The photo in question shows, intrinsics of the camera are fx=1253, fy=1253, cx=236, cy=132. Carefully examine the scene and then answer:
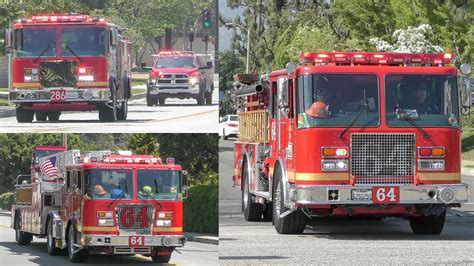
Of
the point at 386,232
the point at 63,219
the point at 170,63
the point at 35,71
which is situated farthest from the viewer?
the point at 386,232

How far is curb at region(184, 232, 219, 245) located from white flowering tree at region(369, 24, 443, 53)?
31690 millimetres

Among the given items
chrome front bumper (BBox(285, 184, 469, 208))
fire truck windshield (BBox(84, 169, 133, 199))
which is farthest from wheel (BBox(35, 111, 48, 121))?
chrome front bumper (BBox(285, 184, 469, 208))

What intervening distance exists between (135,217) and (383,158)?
3.94m

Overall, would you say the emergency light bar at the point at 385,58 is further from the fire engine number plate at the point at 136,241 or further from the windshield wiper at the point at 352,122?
the fire engine number plate at the point at 136,241

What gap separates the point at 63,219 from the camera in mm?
16844

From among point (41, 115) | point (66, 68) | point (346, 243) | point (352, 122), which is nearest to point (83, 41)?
point (66, 68)

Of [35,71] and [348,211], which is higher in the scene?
[35,71]

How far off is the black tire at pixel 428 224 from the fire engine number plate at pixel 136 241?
5.30m

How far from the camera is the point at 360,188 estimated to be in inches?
682

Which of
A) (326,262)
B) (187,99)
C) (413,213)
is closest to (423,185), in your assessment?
(413,213)

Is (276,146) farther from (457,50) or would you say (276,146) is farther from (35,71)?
(457,50)

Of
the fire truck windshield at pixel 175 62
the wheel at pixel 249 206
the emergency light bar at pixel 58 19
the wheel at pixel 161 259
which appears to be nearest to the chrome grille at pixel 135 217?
the wheel at pixel 161 259

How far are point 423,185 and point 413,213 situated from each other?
0.75 meters

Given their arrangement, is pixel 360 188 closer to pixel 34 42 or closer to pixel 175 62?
pixel 175 62
